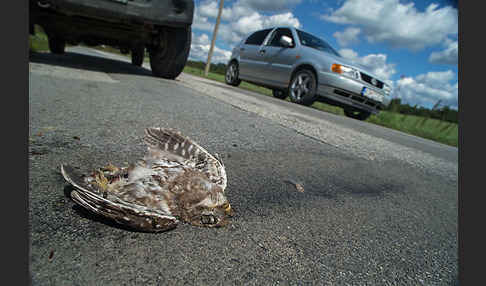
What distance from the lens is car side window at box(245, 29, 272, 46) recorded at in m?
8.34

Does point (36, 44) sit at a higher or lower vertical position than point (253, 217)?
lower

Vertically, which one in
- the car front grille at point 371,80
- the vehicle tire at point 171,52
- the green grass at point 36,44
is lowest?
the green grass at point 36,44

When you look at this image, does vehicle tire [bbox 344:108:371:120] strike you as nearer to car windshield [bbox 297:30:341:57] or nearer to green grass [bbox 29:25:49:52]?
→ car windshield [bbox 297:30:341:57]

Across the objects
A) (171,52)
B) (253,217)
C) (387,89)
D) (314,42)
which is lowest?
(253,217)

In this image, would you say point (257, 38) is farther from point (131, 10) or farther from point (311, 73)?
point (131, 10)

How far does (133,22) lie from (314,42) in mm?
4823

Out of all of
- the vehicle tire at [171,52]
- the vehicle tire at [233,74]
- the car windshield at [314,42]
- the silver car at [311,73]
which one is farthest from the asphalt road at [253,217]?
the vehicle tire at [233,74]

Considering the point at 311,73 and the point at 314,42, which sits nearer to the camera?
the point at 311,73

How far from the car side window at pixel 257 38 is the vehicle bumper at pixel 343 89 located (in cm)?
312

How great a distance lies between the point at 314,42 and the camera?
22.9 ft

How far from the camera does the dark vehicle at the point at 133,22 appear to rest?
11.5ft

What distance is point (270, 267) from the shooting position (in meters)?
0.81

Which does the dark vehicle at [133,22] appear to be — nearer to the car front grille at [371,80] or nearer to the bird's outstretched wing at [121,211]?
the bird's outstretched wing at [121,211]

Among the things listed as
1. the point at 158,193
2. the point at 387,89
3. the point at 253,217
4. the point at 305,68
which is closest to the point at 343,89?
the point at 305,68
